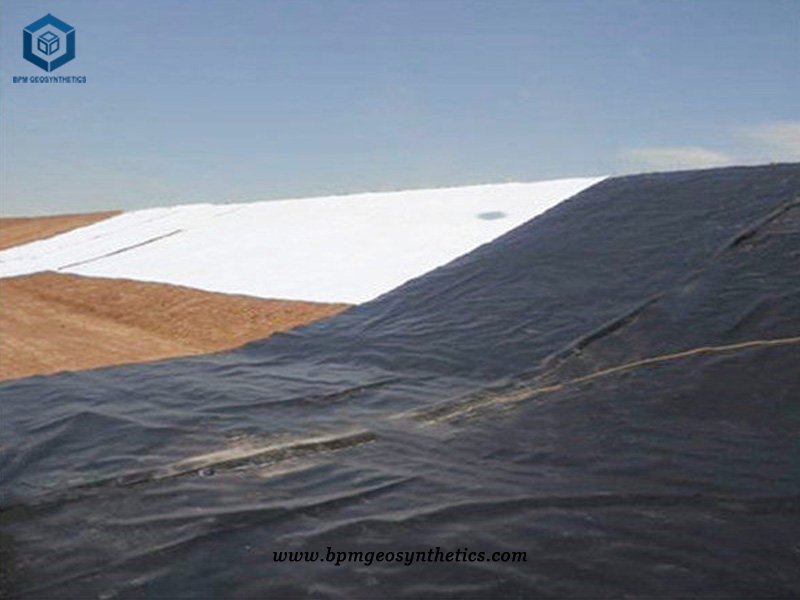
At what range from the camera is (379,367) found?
3893 millimetres

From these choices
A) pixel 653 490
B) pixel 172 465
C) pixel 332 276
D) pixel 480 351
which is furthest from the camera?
pixel 332 276

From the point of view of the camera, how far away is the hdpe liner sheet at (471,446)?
174 cm

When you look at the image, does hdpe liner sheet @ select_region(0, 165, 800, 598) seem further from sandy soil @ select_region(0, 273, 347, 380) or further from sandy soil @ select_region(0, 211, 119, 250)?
sandy soil @ select_region(0, 211, 119, 250)

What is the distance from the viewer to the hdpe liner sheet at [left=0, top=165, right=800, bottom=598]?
1.74 meters

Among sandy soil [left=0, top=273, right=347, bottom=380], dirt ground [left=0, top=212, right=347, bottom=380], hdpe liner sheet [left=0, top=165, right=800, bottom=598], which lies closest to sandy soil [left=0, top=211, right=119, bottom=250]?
dirt ground [left=0, top=212, right=347, bottom=380]

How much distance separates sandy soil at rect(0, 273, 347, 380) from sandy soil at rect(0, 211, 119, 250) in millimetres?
10798

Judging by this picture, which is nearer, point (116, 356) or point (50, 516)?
point (50, 516)

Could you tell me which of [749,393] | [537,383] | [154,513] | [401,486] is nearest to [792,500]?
[749,393]

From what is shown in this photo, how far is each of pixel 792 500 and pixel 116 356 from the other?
23.3ft

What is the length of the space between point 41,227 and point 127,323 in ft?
57.3

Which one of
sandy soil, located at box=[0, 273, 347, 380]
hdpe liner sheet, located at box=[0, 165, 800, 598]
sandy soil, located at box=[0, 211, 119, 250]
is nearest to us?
hdpe liner sheet, located at box=[0, 165, 800, 598]

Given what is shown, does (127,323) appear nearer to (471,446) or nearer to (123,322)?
(123,322)

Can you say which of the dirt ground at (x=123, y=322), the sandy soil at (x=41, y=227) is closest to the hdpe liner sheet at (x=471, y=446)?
the dirt ground at (x=123, y=322)

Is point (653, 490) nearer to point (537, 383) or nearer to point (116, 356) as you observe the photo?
point (537, 383)
